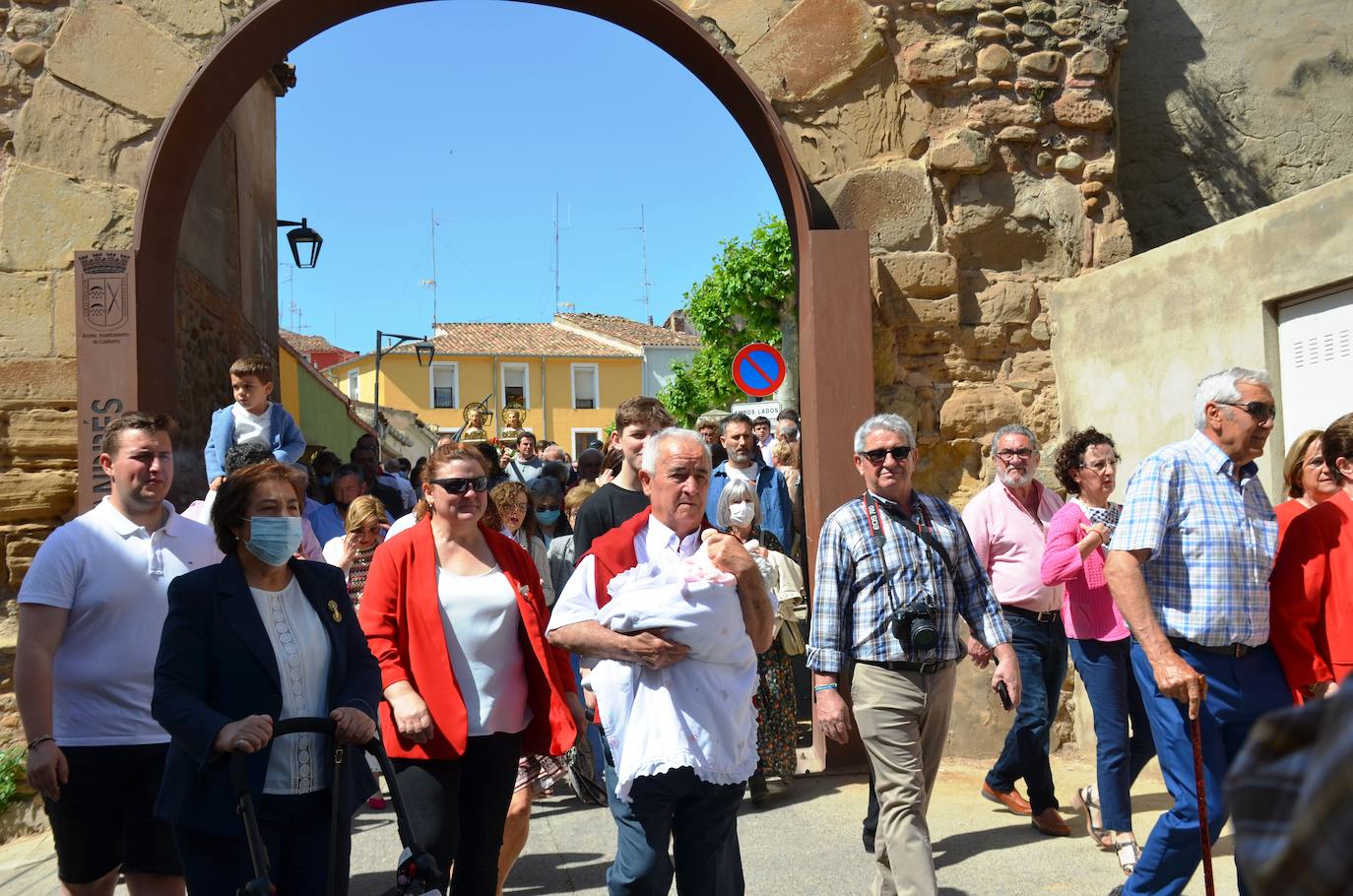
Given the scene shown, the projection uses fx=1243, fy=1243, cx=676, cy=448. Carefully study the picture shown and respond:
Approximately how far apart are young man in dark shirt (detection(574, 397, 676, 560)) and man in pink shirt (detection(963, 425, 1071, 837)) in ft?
4.95

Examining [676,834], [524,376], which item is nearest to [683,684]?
[676,834]

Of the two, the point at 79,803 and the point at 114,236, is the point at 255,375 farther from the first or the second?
the point at 79,803

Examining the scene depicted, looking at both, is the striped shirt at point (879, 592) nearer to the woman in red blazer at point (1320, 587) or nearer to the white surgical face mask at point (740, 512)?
the white surgical face mask at point (740, 512)

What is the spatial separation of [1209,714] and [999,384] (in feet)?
11.9

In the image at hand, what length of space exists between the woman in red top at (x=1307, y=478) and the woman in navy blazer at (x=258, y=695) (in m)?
3.02

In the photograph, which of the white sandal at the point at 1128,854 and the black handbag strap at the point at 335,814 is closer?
the black handbag strap at the point at 335,814

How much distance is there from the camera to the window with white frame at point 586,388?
2296 inches

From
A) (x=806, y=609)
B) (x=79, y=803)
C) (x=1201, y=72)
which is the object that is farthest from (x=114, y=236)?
(x=1201, y=72)

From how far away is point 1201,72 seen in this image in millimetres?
8039

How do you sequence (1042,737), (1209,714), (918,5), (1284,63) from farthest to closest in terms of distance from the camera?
(1284,63) < (918,5) < (1042,737) < (1209,714)

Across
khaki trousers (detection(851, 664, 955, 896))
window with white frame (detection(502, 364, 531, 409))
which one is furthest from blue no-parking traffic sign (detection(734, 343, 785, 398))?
window with white frame (detection(502, 364, 531, 409))

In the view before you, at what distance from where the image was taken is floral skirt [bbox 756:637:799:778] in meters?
6.21

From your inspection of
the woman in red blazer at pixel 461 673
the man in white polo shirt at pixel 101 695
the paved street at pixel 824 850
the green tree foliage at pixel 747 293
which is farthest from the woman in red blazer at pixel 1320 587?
the green tree foliage at pixel 747 293

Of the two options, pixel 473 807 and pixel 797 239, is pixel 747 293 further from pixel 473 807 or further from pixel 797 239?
pixel 473 807
